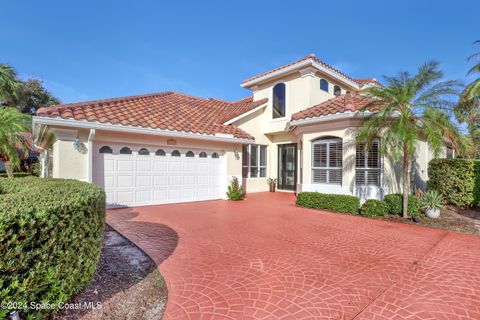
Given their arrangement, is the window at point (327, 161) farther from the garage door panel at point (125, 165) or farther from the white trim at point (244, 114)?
the garage door panel at point (125, 165)

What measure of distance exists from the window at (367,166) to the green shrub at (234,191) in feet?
18.4

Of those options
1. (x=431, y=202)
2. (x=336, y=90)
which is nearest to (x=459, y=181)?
(x=431, y=202)

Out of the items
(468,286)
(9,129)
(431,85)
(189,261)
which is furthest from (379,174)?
(9,129)

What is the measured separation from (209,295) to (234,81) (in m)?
16.7

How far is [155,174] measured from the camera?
11195 millimetres

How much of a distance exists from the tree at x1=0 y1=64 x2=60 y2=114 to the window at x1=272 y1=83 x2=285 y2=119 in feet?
72.5

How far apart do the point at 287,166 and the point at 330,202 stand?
6.23 metres

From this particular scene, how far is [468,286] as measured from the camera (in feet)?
13.8

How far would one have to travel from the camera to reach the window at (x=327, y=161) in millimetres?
11359

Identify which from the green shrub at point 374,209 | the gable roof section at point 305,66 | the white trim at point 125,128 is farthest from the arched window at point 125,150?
the green shrub at point 374,209

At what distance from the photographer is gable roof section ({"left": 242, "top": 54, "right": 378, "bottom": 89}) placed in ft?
44.5

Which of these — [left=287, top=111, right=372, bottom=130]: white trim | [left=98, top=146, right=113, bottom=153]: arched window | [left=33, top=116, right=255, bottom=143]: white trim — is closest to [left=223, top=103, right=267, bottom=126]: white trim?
[left=33, top=116, right=255, bottom=143]: white trim

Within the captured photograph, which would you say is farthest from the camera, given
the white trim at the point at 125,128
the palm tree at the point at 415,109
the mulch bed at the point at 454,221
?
the white trim at the point at 125,128

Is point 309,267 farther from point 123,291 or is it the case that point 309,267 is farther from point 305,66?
point 305,66
